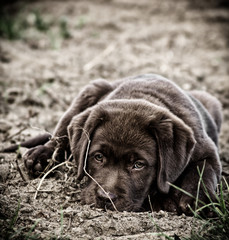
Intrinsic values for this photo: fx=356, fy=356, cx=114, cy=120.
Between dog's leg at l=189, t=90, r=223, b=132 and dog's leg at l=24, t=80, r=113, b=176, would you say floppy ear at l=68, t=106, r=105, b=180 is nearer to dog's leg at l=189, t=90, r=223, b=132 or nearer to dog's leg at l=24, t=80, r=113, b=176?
dog's leg at l=24, t=80, r=113, b=176

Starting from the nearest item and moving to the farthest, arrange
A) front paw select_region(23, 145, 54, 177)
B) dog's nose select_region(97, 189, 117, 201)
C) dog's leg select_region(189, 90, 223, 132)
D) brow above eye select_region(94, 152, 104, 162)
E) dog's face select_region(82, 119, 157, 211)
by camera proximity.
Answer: dog's nose select_region(97, 189, 117, 201) → dog's face select_region(82, 119, 157, 211) → brow above eye select_region(94, 152, 104, 162) → front paw select_region(23, 145, 54, 177) → dog's leg select_region(189, 90, 223, 132)

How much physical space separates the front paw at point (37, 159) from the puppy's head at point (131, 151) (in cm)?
49

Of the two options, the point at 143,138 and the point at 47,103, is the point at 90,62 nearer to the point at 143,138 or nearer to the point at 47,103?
the point at 47,103

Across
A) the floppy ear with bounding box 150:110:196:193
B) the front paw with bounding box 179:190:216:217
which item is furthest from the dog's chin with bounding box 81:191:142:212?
the front paw with bounding box 179:190:216:217

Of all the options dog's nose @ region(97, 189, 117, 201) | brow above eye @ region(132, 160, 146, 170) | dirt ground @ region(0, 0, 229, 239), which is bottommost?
dirt ground @ region(0, 0, 229, 239)

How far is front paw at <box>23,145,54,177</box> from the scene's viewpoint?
3.94m

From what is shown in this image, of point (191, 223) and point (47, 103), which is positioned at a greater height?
point (191, 223)

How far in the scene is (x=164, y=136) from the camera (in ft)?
11.7

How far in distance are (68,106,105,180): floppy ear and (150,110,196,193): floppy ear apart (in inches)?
23.5

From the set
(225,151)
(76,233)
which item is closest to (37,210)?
(76,233)

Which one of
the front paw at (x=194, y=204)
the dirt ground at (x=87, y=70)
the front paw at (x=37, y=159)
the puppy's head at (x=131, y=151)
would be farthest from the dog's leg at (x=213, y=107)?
the front paw at (x=37, y=159)

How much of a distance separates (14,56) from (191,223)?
619 cm

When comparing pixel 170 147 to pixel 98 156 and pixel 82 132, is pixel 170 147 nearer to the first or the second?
pixel 98 156

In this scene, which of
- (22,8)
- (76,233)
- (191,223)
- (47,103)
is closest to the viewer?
(76,233)
